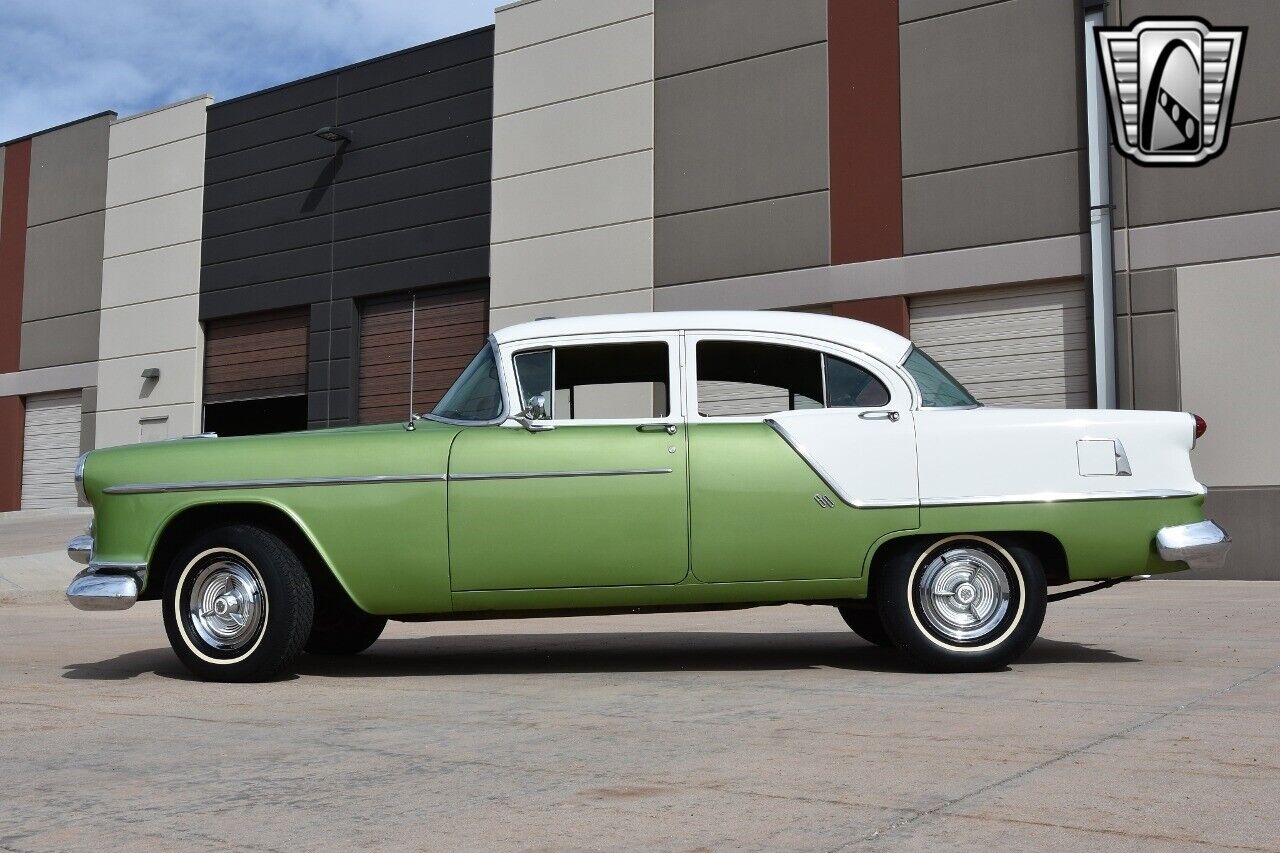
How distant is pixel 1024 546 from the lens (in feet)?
19.1

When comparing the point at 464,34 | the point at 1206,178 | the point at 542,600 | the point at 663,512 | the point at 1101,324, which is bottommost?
the point at 542,600

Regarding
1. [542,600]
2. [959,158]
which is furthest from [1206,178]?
[542,600]

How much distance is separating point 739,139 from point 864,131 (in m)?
1.93

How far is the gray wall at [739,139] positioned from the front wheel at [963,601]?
39.1ft

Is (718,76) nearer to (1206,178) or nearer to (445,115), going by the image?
(445,115)

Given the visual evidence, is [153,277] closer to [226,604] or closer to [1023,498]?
[226,604]

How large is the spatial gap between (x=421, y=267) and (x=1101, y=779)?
63.0 feet

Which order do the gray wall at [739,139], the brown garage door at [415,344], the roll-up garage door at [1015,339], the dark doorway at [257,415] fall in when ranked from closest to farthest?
1. the roll-up garage door at [1015,339]
2. the gray wall at [739,139]
3. the brown garage door at [415,344]
4. the dark doorway at [257,415]

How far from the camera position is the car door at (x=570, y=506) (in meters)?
5.73

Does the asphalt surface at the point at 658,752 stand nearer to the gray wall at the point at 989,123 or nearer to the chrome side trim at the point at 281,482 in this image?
the chrome side trim at the point at 281,482

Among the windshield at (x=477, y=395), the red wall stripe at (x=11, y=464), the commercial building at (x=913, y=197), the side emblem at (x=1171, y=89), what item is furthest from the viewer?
the red wall stripe at (x=11, y=464)

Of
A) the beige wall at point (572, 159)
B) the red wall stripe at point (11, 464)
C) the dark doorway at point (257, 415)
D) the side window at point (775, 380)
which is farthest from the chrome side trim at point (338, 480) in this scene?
the red wall stripe at point (11, 464)

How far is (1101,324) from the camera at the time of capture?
589 inches

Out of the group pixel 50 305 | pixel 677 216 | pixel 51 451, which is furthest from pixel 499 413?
pixel 50 305
